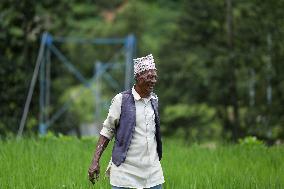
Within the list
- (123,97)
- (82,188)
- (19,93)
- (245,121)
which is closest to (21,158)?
(82,188)

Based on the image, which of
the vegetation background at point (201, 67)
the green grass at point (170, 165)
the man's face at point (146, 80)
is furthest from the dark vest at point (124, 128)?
the vegetation background at point (201, 67)

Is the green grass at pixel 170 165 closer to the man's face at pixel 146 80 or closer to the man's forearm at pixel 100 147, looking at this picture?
the man's forearm at pixel 100 147

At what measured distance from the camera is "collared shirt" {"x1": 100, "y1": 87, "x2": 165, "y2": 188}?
506cm

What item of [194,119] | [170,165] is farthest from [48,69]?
[170,165]

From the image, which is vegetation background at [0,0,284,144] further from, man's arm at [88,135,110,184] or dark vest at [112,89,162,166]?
dark vest at [112,89,162,166]

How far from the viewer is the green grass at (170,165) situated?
6.82 metres

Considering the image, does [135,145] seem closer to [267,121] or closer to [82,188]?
[82,188]

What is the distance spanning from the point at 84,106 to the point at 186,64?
413 inches

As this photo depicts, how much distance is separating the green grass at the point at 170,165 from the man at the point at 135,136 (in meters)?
1.37

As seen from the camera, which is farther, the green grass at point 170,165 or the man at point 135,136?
→ the green grass at point 170,165

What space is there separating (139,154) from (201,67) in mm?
20145

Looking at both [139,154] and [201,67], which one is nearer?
[139,154]

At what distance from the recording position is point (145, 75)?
16.8 ft

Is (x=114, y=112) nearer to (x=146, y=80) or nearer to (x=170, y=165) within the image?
(x=146, y=80)
